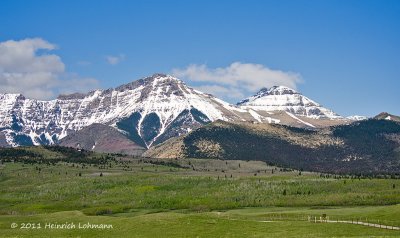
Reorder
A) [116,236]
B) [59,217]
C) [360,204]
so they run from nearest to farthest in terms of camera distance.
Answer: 1. [116,236]
2. [59,217]
3. [360,204]

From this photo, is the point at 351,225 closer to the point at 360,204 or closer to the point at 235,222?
the point at 235,222

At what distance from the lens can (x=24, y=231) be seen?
116438 mm

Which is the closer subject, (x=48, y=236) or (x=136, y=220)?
(x=48, y=236)

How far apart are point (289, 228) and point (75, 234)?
43047 millimetres

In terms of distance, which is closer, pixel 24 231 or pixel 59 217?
pixel 24 231

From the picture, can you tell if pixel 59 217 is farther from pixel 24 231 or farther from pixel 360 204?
pixel 360 204

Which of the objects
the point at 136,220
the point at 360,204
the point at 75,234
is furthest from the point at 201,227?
the point at 360,204

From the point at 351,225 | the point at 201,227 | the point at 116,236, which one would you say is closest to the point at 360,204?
the point at 351,225

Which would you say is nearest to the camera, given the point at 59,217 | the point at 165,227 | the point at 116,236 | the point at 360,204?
the point at 116,236

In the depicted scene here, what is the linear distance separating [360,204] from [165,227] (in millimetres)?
104643

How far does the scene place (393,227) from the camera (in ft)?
365

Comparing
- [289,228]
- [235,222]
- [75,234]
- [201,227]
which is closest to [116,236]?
[75,234]

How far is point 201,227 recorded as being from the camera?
374 ft

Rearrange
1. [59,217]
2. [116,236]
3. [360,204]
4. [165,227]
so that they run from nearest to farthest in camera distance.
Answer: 1. [116,236]
2. [165,227]
3. [59,217]
4. [360,204]
